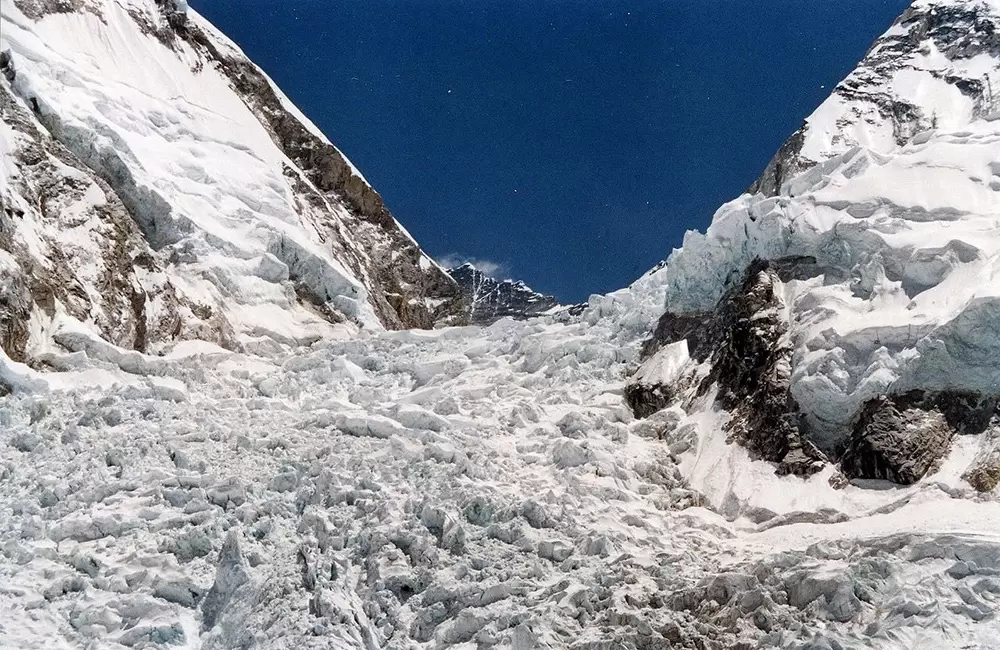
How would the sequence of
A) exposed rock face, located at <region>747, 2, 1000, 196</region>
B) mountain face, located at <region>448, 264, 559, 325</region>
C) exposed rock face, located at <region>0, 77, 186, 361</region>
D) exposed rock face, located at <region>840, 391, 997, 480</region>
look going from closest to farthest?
exposed rock face, located at <region>840, 391, 997, 480</region>, exposed rock face, located at <region>0, 77, 186, 361</region>, exposed rock face, located at <region>747, 2, 1000, 196</region>, mountain face, located at <region>448, 264, 559, 325</region>

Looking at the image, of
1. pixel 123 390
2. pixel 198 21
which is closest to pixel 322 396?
pixel 123 390

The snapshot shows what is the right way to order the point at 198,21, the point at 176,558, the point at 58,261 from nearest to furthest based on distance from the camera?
1. the point at 176,558
2. the point at 58,261
3. the point at 198,21

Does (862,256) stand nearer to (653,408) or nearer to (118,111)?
(653,408)

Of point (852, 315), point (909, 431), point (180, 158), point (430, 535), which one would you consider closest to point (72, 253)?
point (180, 158)

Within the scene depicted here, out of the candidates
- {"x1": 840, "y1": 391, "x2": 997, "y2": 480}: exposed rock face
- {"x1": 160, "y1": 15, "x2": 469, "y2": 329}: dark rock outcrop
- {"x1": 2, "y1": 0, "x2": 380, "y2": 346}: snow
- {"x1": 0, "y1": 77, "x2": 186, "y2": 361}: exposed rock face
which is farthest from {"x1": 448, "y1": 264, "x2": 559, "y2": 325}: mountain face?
{"x1": 840, "y1": 391, "x2": 997, "y2": 480}: exposed rock face

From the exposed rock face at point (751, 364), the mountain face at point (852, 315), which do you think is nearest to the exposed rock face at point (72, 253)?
the exposed rock face at point (751, 364)

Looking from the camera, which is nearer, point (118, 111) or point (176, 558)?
point (176, 558)

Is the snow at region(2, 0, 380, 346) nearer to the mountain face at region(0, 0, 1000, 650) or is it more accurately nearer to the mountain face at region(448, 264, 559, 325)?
the mountain face at region(0, 0, 1000, 650)
